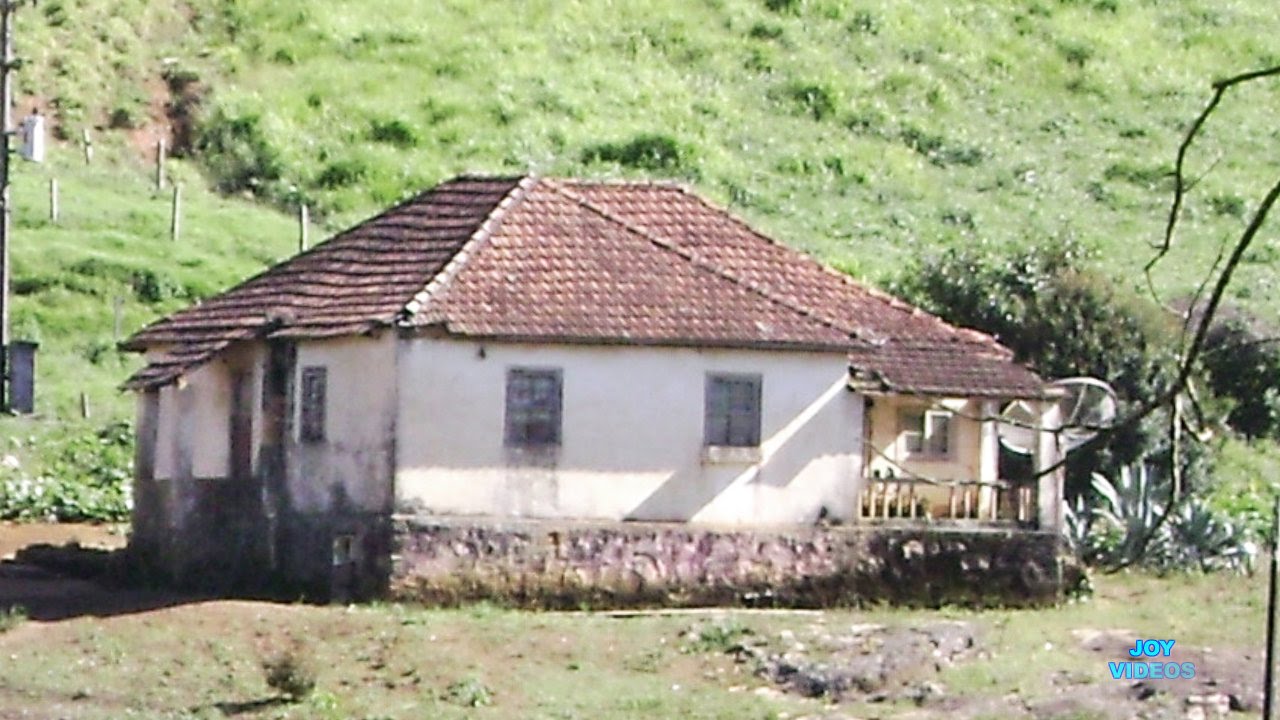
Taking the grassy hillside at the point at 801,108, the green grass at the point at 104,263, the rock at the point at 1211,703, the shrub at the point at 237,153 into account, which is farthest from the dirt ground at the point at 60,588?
the shrub at the point at 237,153

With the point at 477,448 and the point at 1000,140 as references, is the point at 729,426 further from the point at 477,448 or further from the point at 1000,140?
the point at 1000,140

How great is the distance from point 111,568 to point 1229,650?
11.5 metres

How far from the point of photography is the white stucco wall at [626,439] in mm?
27719

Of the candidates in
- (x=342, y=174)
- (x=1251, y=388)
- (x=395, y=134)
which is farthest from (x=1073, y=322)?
(x=395, y=134)

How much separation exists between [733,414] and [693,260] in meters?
2.00

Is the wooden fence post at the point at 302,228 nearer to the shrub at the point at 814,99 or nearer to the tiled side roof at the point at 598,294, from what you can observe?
the shrub at the point at 814,99

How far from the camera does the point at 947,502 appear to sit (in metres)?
29.6

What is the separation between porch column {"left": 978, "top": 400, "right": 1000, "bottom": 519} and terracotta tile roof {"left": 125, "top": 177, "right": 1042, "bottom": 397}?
0.38m

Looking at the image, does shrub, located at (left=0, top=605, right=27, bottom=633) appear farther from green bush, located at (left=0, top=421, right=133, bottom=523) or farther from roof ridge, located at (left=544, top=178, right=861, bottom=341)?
green bush, located at (left=0, top=421, right=133, bottom=523)

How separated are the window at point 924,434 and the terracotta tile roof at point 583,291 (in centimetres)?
73

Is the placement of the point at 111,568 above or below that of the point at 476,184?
below

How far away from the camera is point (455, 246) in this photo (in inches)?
1151

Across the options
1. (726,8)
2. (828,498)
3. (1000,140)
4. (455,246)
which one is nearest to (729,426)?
(828,498)

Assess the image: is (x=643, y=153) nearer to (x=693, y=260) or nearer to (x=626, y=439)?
(x=693, y=260)
